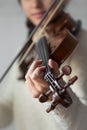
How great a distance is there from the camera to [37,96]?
0.75 m

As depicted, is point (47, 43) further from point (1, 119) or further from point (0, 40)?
point (0, 40)

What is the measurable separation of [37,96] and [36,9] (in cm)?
35

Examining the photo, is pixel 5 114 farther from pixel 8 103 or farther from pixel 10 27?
pixel 10 27

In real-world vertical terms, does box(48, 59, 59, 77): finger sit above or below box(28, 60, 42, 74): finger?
below

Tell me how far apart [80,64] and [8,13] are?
0.82 meters

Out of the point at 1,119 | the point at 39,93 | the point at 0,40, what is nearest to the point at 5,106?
the point at 1,119

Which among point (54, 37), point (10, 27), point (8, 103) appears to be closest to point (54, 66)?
point (54, 37)

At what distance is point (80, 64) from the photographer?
923mm

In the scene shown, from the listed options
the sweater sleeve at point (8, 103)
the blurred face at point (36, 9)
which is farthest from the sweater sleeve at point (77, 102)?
the sweater sleeve at point (8, 103)

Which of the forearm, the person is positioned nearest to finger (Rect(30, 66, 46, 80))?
the person

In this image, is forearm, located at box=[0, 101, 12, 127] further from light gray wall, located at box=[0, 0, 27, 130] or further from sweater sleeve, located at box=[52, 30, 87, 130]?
light gray wall, located at box=[0, 0, 27, 130]

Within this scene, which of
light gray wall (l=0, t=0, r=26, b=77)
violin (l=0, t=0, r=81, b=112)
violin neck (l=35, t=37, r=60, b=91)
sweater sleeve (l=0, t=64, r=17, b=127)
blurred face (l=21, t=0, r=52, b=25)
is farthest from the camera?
light gray wall (l=0, t=0, r=26, b=77)

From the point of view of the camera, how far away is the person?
2.48ft

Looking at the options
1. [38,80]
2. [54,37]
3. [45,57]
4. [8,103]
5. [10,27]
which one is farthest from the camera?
[10,27]
